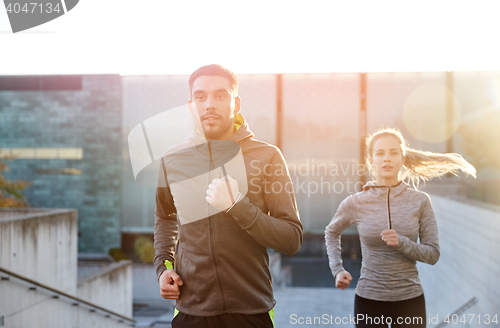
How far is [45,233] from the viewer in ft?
18.0

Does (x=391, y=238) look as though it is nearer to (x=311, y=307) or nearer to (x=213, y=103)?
(x=213, y=103)

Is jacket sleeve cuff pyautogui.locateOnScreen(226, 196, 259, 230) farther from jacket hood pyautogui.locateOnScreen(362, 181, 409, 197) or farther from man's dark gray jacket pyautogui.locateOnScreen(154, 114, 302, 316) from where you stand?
jacket hood pyautogui.locateOnScreen(362, 181, 409, 197)

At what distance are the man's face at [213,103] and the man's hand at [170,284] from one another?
61 cm

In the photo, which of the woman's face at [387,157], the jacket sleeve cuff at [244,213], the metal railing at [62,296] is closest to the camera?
the jacket sleeve cuff at [244,213]

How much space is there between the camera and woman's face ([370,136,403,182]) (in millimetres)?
2477

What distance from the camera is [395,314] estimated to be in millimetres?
2330

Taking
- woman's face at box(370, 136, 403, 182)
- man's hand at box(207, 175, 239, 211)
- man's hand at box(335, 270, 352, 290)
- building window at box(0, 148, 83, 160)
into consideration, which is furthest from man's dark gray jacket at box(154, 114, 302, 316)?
building window at box(0, 148, 83, 160)

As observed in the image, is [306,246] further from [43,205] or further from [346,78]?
[43,205]

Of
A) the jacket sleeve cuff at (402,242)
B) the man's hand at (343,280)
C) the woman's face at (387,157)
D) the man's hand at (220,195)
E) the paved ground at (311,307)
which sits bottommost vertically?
the paved ground at (311,307)

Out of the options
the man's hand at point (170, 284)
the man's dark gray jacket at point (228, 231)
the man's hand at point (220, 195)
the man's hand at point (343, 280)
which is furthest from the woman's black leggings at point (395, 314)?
the man's hand at point (220, 195)

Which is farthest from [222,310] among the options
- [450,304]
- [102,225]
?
[102,225]

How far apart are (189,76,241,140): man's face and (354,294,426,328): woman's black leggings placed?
142 cm

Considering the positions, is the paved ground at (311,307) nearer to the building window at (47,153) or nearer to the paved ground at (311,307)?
the paved ground at (311,307)

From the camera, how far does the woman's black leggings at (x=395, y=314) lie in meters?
2.33
